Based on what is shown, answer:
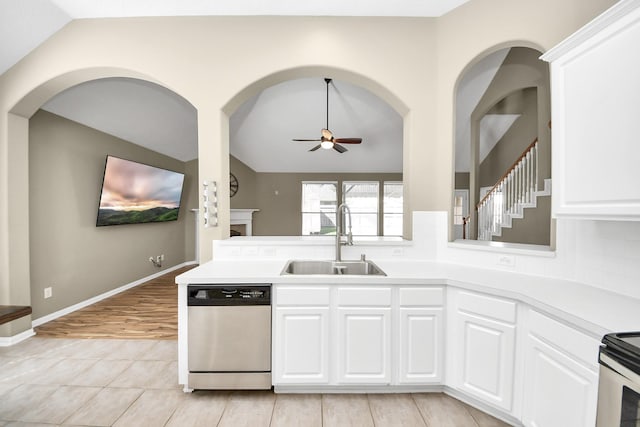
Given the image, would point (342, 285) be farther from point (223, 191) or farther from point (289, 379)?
point (223, 191)

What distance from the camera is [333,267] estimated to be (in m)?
2.64

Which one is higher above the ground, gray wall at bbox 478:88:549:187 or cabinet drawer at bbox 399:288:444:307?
gray wall at bbox 478:88:549:187

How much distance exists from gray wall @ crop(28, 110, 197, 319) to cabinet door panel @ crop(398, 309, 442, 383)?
4049 mm

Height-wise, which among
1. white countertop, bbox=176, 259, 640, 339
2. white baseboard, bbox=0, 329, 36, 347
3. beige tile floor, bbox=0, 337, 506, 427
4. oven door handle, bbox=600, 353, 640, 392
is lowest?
beige tile floor, bbox=0, 337, 506, 427

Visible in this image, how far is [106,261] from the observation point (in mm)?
4473

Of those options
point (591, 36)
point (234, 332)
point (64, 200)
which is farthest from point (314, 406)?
point (64, 200)

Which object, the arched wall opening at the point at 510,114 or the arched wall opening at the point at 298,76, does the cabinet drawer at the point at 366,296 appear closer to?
the arched wall opening at the point at 298,76

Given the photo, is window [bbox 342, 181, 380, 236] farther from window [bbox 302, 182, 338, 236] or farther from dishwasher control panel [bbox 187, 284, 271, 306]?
dishwasher control panel [bbox 187, 284, 271, 306]

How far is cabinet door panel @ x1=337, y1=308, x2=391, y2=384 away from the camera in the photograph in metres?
2.10

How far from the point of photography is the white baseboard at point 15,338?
9.55 ft

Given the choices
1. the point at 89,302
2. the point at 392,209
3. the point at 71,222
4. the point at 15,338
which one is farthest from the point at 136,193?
the point at 392,209

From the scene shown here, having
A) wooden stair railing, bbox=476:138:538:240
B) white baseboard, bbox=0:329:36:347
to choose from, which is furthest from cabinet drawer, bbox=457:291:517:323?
white baseboard, bbox=0:329:36:347

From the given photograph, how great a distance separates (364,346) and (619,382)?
135cm

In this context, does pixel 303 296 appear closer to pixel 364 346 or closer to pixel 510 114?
pixel 364 346
